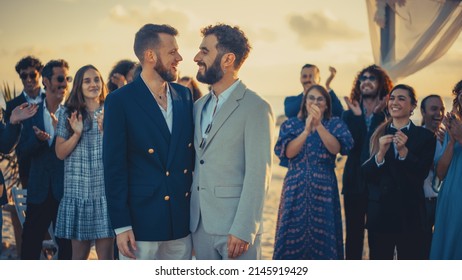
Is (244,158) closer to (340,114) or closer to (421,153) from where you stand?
(421,153)

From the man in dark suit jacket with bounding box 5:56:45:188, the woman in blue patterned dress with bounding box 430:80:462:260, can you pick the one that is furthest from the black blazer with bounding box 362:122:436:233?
the man in dark suit jacket with bounding box 5:56:45:188

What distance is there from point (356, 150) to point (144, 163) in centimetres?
205

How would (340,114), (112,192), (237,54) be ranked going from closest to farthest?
(112,192) → (237,54) → (340,114)

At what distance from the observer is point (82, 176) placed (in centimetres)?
347

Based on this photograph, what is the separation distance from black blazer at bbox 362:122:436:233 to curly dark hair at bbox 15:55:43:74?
2.51 meters

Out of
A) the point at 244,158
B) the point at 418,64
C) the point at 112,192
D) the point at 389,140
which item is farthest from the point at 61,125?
the point at 418,64

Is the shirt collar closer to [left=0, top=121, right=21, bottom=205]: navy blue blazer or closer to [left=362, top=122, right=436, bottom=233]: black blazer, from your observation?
[left=362, top=122, right=436, bottom=233]: black blazer

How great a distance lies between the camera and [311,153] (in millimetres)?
3971

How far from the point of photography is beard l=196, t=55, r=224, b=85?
8.68ft

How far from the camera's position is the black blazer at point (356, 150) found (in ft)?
13.3

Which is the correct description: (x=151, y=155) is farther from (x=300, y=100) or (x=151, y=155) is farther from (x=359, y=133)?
(x=300, y=100)

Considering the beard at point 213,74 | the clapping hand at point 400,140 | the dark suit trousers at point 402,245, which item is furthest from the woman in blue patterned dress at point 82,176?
the clapping hand at point 400,140

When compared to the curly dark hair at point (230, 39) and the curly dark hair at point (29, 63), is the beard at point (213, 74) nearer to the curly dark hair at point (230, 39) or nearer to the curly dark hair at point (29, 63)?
the curly dark hair at point (230, 39)
